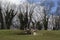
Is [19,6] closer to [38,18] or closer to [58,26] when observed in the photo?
[38,18]

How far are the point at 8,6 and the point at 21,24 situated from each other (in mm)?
6546

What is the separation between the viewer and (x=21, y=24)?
3672cm

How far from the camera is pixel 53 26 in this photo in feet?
128

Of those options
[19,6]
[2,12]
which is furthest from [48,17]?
[2,12]

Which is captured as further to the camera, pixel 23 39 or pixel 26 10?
pixel 26 10

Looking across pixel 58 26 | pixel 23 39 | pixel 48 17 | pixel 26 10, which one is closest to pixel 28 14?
pixel 26 10

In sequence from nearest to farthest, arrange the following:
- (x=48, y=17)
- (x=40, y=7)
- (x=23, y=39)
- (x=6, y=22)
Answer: (x=23, y=39) < (x=6, y=22) < (x=48, y=17) < (x=40, y=7)

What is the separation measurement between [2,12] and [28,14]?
20.0 ft

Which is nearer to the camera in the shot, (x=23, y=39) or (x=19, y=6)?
(x=23, y=39)

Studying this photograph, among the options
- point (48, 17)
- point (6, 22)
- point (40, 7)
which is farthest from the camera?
point (40, 7)

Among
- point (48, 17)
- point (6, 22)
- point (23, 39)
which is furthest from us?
point (48, 17)

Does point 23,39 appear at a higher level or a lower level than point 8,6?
lower

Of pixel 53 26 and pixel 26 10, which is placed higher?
pixel 26 10

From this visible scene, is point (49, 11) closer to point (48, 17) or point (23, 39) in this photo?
point (48, 17)
